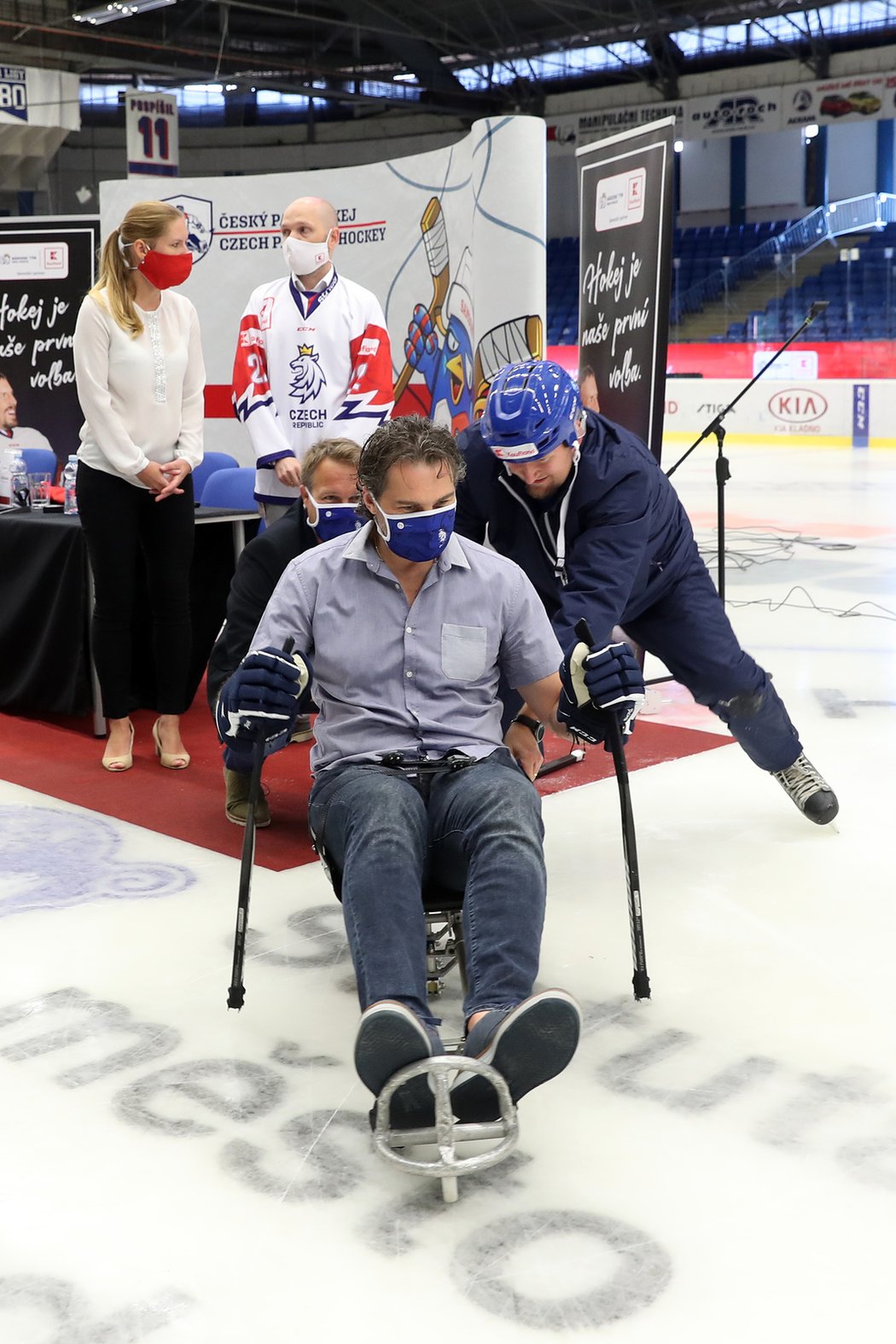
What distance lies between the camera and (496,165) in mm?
4414

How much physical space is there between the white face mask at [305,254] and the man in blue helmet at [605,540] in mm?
1491

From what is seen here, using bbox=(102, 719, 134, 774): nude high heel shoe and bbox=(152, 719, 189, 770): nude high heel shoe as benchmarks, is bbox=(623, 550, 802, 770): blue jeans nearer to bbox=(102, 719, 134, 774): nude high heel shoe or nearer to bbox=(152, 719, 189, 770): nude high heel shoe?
bbox=(152, 719, 189, 770): nude high heel shoe

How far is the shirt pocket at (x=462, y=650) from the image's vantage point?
2.09m

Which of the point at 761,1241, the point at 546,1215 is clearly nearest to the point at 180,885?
the point at 546,1215

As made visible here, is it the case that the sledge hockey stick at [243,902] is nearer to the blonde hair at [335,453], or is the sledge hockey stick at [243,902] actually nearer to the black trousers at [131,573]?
the blonde hair at [335,453]

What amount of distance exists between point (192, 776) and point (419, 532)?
166 centimetres

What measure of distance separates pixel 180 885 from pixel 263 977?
0.48m

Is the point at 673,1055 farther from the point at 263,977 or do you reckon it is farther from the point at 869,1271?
the point at 263,977

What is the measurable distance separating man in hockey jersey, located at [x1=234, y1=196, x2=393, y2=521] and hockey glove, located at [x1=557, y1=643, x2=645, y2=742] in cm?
214

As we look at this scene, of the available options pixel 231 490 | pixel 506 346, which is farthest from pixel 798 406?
pixel 231 490

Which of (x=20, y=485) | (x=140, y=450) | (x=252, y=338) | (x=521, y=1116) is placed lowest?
(x=521, y=1116)

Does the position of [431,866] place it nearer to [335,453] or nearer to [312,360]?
[335,453]

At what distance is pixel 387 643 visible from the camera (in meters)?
2.08

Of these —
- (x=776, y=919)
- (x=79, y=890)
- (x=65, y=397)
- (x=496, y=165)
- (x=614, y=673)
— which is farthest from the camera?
(x=65, y=397)
